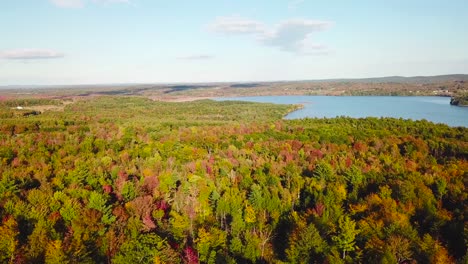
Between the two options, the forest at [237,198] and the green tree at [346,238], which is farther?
the green tree at [346,238]

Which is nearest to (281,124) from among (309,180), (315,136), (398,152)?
(315,136)

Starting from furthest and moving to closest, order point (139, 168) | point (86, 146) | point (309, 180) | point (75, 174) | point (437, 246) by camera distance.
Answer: point (86, 146) < point (139, 168) < point (309, 180) < point (75, 174) < point (437, 246)

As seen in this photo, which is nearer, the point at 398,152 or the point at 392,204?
the point at 392,204

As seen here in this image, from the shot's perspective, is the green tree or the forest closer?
the forest

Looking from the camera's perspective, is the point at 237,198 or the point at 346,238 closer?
the point at 346,238

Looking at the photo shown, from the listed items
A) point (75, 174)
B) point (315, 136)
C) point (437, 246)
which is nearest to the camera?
point (437, 246)

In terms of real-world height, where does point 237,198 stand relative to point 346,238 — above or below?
below

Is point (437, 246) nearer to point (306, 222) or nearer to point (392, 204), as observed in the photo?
point (392, 204)

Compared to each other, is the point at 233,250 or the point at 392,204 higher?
the point at 392,204
